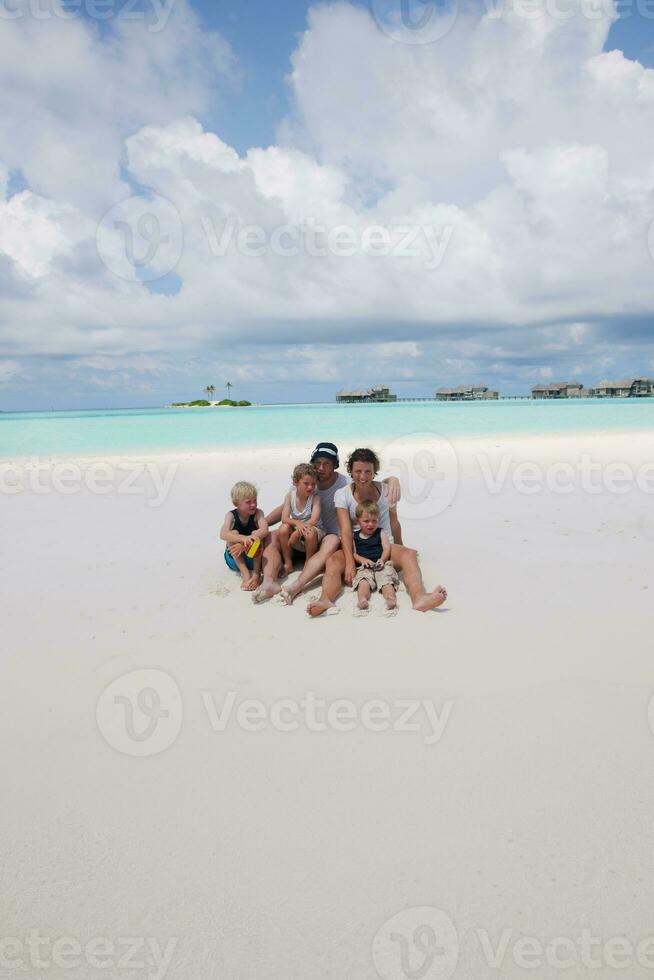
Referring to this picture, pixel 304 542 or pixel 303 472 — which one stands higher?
pixel 303 472

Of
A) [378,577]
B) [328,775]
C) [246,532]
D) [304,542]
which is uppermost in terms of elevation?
[246,532]

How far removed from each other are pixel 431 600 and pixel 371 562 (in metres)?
0.79

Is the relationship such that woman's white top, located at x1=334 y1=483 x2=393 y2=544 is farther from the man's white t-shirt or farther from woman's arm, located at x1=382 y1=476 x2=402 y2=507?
the man's white t-shirt

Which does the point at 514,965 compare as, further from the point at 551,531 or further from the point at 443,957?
the point at 551,531

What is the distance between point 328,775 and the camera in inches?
109

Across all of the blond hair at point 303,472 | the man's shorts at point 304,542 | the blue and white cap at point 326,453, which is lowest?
the man's shorts at point 304,542

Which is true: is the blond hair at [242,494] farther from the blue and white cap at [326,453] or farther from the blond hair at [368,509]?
the blond hair at [368,509]

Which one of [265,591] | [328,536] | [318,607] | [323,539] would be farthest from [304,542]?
[318,607]

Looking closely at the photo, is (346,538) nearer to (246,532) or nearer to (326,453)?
(326,453)

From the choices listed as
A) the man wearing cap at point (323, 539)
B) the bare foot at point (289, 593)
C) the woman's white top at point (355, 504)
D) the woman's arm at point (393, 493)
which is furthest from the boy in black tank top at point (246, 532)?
the woman's arm at point (393, 493)

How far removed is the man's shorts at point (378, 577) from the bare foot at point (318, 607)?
1.49 ft

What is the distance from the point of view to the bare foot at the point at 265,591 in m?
5.04

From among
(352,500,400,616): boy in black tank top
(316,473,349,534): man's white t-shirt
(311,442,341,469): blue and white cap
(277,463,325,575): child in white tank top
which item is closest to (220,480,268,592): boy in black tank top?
(277,463,325,575): child in white tank top

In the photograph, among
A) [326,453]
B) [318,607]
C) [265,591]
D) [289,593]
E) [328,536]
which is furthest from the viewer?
[326,453]
